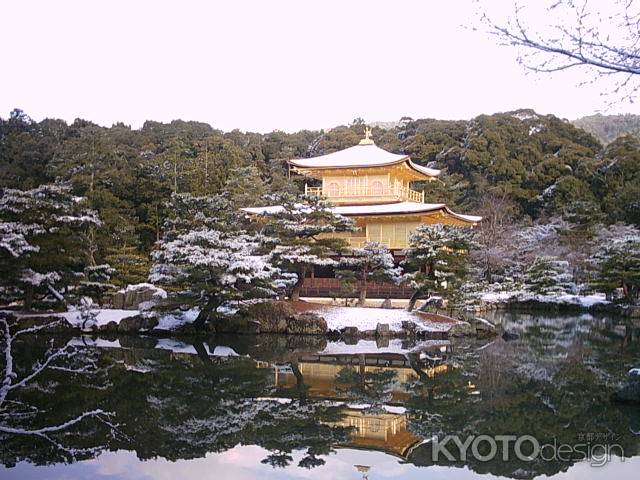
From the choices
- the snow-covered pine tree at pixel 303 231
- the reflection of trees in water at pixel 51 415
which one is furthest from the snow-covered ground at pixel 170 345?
the snow-covered pine tree at pixel 303 231

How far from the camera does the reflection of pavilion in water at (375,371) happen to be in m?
5.13

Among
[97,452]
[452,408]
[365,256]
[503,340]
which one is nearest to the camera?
[97,452]

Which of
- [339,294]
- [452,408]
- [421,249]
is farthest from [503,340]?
[452,408]

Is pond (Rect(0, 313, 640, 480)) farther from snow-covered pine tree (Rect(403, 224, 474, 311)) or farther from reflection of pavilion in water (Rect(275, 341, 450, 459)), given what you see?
snow-covered pine tree (Rect(403, 224, 474, 311))

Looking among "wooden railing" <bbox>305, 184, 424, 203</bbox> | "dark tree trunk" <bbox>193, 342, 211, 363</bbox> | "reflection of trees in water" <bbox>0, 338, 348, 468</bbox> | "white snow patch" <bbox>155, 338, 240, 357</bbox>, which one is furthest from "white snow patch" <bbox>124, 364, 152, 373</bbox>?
"wooden railing" <bbox>305, 184, 424, 203</bbox>

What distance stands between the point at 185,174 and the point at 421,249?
12.7 m

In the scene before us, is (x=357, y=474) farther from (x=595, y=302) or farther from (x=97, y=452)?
(x=595, y=302)

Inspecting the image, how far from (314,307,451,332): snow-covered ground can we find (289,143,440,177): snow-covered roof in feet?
22.5

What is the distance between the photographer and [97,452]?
464 cm

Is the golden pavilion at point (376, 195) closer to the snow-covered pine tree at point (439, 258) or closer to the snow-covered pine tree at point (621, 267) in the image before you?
the snow-covered pine tree at point (439, 258)

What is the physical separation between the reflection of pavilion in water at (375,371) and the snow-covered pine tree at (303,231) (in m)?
3.47

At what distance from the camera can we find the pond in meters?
4.46

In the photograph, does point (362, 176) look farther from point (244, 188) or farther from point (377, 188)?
point (244, 188)

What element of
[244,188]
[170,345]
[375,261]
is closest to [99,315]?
[170,345]
